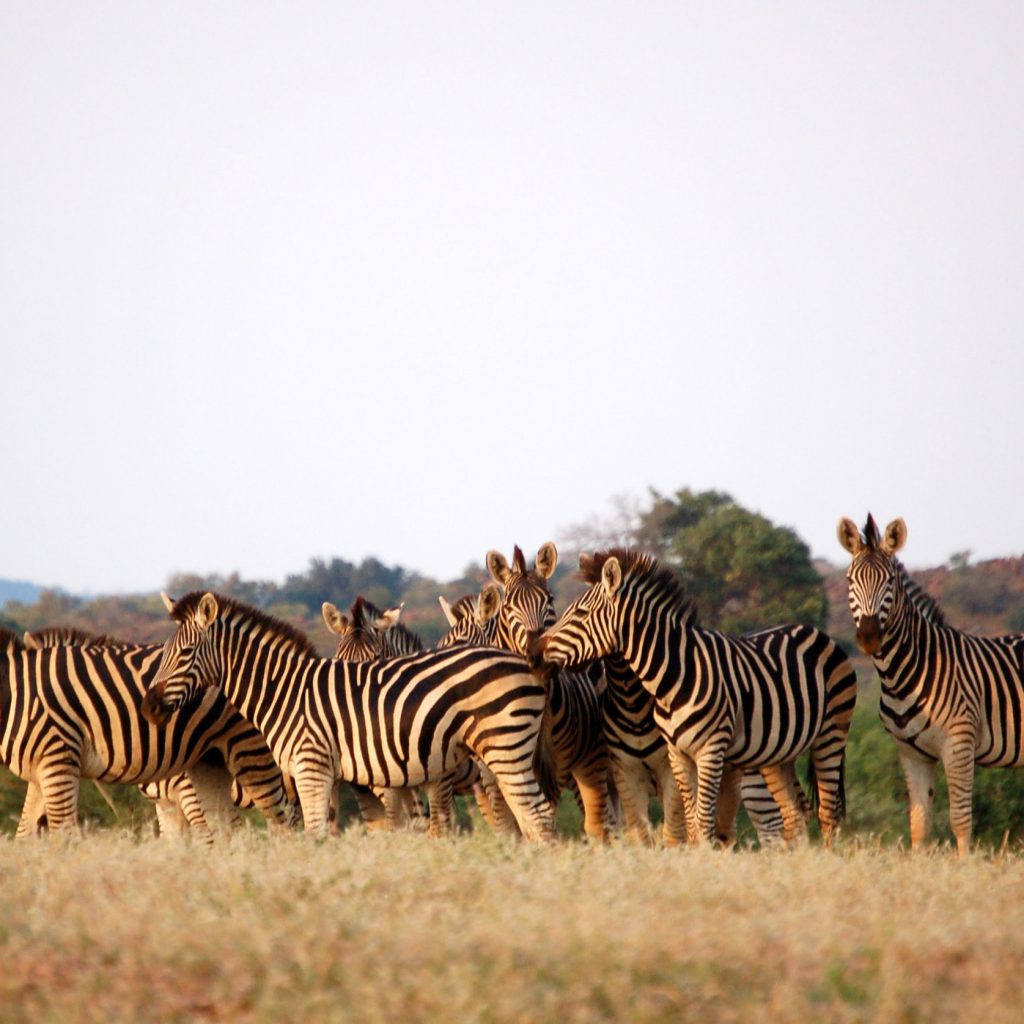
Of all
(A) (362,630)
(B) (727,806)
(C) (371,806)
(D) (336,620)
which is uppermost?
(D) (336,620)

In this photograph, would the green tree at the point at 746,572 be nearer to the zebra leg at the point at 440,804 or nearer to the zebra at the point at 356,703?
the zebra leg at the point at 440,804

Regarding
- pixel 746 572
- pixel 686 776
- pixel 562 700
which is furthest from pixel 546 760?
pixel 746 572

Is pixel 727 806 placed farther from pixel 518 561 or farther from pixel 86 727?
pixel 86 727

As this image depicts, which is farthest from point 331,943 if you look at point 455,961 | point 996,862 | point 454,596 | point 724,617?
point 454,596

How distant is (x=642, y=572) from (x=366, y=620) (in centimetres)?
345

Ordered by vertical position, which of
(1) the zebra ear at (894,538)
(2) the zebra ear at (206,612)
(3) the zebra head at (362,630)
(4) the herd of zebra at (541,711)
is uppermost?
(1) the zebra ear at (894,538)

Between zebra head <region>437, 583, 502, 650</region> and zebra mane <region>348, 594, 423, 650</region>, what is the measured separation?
1.90 feet

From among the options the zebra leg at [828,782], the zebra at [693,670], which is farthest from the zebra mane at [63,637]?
the zebra leg at [828,782]

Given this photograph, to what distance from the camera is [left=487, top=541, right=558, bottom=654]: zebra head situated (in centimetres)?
1187

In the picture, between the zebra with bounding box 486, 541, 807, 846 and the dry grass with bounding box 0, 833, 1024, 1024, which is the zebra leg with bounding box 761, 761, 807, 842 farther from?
the dry grass with bounding box 0, 833, 1024, 1024

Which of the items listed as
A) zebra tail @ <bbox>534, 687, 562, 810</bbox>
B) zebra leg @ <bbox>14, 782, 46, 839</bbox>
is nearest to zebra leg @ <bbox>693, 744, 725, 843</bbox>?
zebra tail @ <bbox>534, 687, 562, 810</bbox>

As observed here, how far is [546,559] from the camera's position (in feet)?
41.0

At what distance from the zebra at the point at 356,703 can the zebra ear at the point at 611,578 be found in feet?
2.75

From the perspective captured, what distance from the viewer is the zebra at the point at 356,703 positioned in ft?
34.1
